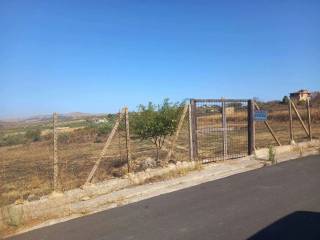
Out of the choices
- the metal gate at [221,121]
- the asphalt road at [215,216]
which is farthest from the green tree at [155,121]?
the asphalt road at [215,216]

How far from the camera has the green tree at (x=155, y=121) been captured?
15.5 meters

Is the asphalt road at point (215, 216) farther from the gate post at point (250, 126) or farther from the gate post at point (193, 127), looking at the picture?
the gate post at point (250, 126)

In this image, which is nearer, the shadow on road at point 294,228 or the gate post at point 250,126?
the shadow on road at point 294,228

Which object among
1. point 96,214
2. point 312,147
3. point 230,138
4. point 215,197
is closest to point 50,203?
point 96,214

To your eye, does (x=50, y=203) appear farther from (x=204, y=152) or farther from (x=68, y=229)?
(x=204, y=152)

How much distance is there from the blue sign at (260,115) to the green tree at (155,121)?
289cm

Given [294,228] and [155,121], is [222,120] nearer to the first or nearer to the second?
[155,121]

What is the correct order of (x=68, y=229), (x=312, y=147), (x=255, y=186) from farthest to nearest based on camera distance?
(x=312, y=147) → (x=255, y=186) → (x=68, y=229)

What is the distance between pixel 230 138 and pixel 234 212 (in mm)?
8834

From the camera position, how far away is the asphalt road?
6192mm

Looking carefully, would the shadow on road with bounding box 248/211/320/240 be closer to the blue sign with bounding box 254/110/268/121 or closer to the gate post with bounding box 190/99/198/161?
the gate post with bounding box 190/99/198/161

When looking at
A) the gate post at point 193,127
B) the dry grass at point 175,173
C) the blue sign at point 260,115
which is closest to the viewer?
the dry grass at point 175,173

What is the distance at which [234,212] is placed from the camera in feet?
23.8

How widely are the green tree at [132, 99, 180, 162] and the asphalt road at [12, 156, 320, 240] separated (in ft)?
19.0
